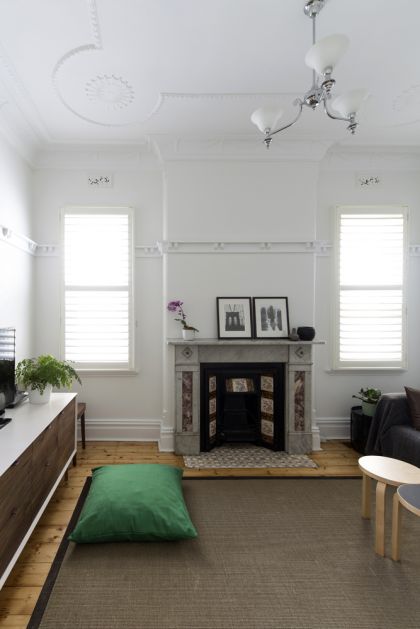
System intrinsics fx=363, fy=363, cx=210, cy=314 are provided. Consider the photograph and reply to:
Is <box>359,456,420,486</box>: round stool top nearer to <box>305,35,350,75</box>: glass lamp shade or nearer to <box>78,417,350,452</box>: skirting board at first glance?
<box>78,417,350,452</box>: skirting board

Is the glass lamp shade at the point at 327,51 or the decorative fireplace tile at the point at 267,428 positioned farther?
the decorative fireplace tile at the point at 267,428

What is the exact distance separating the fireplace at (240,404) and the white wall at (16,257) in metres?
1.88

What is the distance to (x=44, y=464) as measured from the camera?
2.44m

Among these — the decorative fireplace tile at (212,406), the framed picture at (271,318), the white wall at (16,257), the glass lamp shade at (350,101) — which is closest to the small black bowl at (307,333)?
the framed picture at (271,318)

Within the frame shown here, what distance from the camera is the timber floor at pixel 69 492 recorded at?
6.07 feet

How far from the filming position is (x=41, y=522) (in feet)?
8.23

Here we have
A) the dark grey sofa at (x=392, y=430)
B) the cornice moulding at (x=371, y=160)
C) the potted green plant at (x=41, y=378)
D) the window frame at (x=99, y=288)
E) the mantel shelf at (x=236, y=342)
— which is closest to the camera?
the potted green plant at (x=41, y=378)

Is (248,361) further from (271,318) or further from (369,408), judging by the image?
(369,408)

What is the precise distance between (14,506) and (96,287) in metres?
2.47

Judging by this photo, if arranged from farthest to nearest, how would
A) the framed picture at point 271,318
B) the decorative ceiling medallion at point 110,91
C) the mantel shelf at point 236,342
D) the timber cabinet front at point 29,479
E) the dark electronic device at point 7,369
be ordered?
the framed picture at point 271,318 → the mantel shelf at point 236,342 → the decorative ceiling medallion at point 110,91 → the dark electronic device at point 7,369 → the timber cabinet front at point 29,479

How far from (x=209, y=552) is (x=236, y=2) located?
3.25 meters

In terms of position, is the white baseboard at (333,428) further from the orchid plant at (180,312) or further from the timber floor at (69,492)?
the orchid plant at (180,312)

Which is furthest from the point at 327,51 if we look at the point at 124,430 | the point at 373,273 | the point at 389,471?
the point at 124,430

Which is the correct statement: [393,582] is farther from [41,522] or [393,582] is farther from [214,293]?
[214,293]
